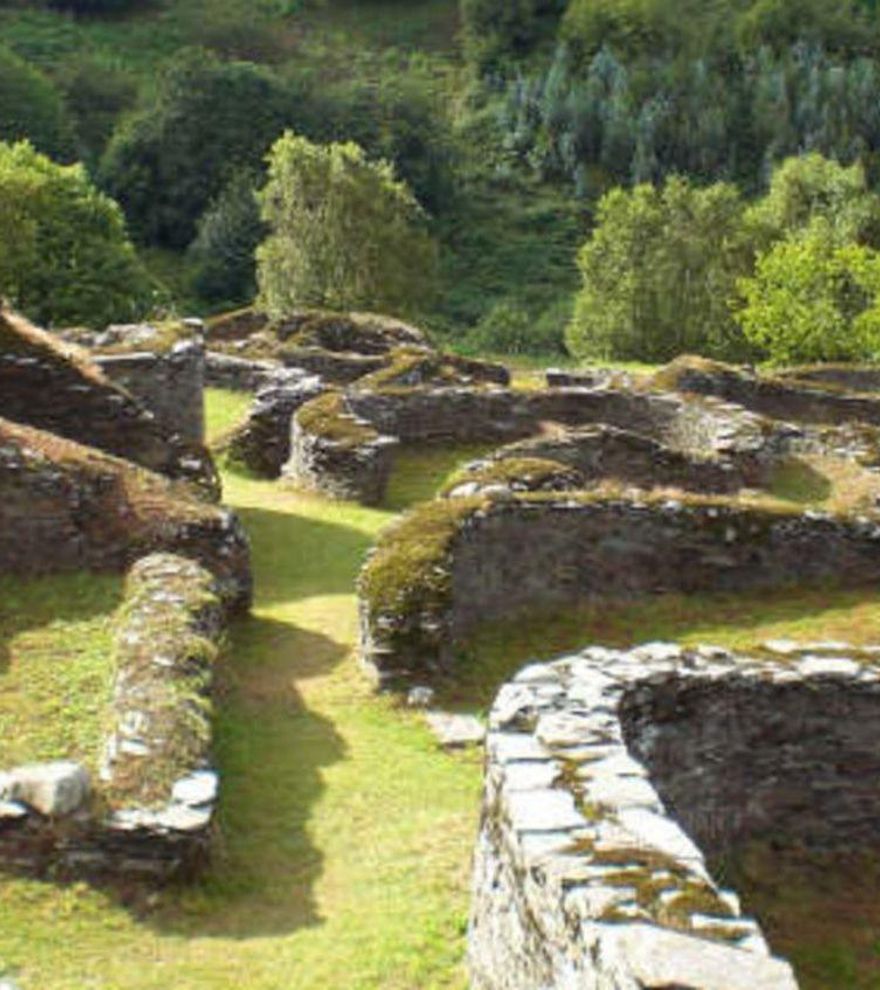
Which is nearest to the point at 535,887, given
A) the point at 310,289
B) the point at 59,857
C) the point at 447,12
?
the point at 59,857

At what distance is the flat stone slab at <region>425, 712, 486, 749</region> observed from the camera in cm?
1308

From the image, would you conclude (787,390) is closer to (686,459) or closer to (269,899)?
(686,459)

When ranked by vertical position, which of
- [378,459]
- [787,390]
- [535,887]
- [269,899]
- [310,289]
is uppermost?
[535,887]

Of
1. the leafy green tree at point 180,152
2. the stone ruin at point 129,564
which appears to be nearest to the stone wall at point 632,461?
the stone ruin at point 129,564

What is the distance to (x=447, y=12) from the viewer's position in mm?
153750

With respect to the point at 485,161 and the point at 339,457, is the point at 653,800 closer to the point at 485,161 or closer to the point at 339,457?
the point at 339,457

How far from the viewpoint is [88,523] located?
16203mm

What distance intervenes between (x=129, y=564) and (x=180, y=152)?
82.8 metres

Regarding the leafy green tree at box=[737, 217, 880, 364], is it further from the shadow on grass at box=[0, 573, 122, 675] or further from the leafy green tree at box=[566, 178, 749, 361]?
the shadow on grass at box=[0, 573, 122, 675]

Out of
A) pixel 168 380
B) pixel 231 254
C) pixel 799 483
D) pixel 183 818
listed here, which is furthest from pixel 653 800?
pixel 231 254

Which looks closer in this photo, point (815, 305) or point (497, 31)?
point (815, 305)

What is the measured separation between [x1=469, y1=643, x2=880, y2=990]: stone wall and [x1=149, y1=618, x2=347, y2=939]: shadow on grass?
5.39 ft

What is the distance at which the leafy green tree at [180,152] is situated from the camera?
9500 cm

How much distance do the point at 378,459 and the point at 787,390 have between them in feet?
46.7
